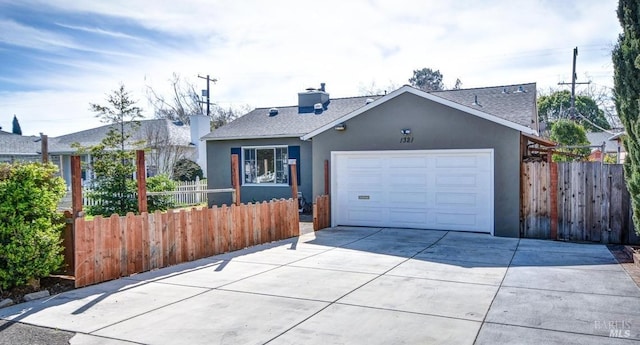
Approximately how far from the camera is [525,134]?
11383 millimetres

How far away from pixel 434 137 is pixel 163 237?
7032 millimetres

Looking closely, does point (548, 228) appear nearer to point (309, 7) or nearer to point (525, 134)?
point (525, 134)

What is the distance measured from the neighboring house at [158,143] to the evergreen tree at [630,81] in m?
19.1

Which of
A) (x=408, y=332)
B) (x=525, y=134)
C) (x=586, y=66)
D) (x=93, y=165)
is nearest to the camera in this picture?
(x=408, y=332)

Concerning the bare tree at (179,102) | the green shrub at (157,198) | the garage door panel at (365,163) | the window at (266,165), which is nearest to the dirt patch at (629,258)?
the garage door panel at (365,163)

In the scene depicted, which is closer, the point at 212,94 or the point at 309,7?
the point at 309,7

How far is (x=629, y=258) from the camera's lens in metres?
8.48

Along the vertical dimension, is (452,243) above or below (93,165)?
below

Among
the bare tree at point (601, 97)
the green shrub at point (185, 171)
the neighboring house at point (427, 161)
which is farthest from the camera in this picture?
the bare tree at point (601, 97)

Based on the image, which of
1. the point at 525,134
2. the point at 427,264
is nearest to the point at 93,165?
the point at 427,264

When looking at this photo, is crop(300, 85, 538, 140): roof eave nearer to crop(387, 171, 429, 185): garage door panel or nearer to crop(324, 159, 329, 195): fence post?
crop(324, 159, 329, 195): fence post

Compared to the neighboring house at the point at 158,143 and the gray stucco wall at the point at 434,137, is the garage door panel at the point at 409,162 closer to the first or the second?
the gray stucco wall at the point at 434,137

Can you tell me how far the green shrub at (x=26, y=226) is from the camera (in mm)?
6289

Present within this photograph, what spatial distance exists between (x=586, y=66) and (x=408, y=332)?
98.1ft
